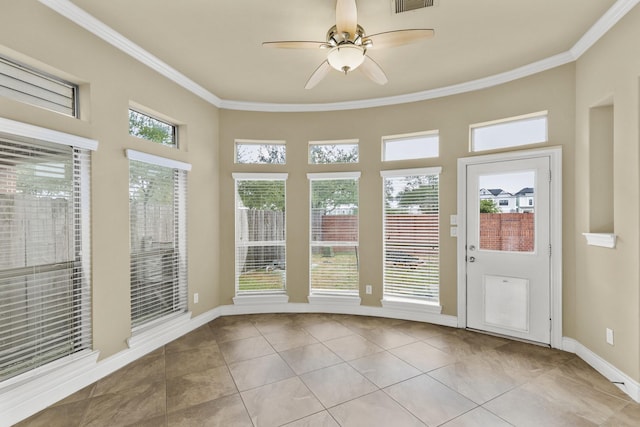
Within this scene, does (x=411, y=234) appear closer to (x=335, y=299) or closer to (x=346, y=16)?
(x=335, y=299)

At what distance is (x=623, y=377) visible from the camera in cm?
248

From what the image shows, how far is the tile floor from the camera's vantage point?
2.17 metres

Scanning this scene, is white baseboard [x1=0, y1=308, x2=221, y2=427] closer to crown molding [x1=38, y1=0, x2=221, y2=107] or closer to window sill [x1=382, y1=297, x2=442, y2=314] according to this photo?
crown molding [x1=38, y1=0, x2=221, y2=107]

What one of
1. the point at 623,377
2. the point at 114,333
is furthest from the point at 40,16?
the point at 623,377

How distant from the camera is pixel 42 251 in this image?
2.36m

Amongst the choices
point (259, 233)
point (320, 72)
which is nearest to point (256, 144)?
point (259, 233)

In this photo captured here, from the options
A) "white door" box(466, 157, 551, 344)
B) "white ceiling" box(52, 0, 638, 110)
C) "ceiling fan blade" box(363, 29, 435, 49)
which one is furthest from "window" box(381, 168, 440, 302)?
"ceiling fan blade" box(363, 29, 435, 49)

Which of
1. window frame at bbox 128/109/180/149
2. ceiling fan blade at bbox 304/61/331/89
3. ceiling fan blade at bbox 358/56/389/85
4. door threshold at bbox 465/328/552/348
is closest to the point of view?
ceiling fan blade at bbox 358/56/389/85

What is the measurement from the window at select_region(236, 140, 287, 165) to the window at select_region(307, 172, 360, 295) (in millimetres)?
548

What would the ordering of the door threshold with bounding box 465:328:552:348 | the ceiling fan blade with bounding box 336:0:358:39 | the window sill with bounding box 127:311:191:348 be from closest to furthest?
1. the ceiling fan blade with bounding box 336:0:358:39
2. the window sill with bounding box 127:311:191:348
3. the door threshold with bounding box 465:328:552:348

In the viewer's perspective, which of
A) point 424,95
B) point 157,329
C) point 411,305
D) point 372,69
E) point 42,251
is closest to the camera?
point 42,251

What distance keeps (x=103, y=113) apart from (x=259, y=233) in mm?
2338

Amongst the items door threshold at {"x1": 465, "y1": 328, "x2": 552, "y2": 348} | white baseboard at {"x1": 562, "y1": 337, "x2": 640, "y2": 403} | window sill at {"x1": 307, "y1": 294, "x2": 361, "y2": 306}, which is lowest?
door threshold at {"x1": 465, "y1": 328, "x2": 552, "y2": 348}

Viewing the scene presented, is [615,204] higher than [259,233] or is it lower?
higher
